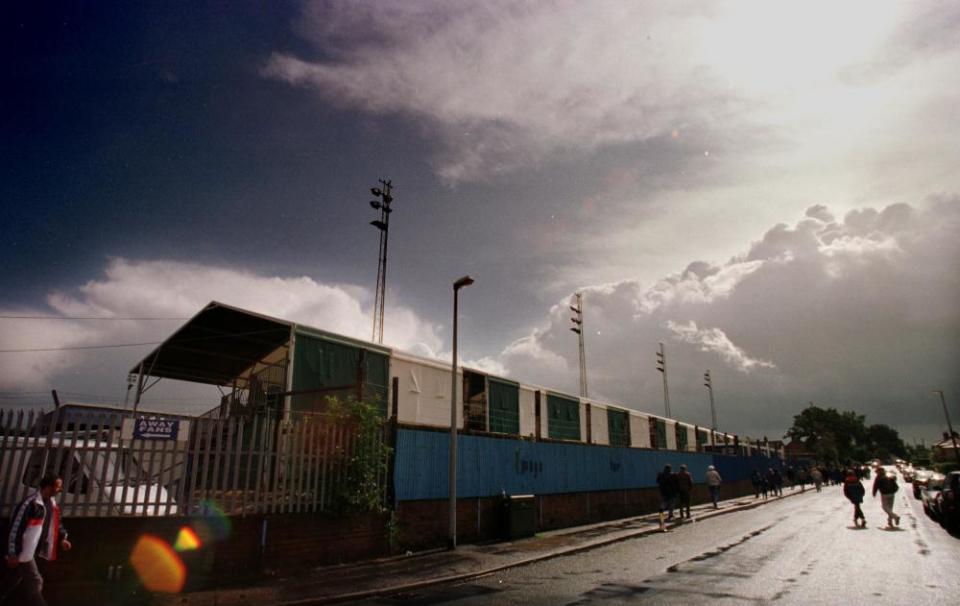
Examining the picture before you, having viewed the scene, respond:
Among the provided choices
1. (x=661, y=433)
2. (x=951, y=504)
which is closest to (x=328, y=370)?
(x=951, y=504)

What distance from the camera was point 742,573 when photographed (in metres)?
9.49

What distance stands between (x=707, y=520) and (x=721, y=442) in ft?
131

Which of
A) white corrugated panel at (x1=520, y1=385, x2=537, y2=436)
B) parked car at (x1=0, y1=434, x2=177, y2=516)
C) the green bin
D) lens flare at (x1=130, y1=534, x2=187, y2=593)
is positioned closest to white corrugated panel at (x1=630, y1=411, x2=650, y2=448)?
white corrugated panel at (x1=520, y1=385, x2=537, y2=436)

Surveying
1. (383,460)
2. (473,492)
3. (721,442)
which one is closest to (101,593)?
(383,460)

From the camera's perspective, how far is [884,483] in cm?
1598

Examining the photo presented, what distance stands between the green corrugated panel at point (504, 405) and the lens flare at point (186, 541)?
1505 cm

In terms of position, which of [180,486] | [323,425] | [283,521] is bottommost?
[283,521]

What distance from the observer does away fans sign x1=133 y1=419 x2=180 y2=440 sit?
9.05 m

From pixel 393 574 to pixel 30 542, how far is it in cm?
568

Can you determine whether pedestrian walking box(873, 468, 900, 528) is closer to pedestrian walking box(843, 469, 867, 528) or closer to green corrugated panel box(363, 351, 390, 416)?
pedestrian walking box(843, 469, 867, 528)

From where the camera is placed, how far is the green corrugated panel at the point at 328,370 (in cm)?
1689

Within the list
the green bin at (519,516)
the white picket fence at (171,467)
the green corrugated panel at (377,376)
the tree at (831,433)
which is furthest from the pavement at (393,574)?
the tree at (831,433)

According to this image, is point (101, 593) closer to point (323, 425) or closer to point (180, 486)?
point (180, 486)

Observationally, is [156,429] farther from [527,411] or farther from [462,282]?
[527,411]
